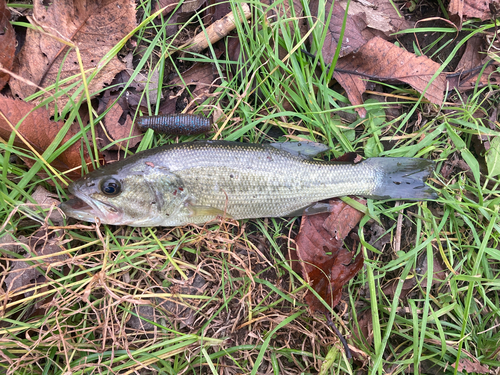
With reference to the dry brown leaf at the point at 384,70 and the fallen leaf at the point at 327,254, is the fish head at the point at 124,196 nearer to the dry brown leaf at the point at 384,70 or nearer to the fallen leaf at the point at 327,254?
the fallen leaf at the point at 327,254

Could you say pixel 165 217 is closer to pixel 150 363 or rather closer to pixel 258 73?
pixel 150 363

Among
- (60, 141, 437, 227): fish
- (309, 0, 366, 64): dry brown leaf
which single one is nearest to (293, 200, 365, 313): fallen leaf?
(60, 141, 437, 227): fish

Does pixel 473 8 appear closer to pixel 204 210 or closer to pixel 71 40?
pixel 204 210

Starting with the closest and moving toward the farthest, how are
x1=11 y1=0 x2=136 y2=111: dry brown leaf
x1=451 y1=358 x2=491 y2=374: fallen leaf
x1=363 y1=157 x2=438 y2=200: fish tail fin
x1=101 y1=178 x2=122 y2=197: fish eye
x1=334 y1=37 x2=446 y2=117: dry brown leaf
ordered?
1. x1=101 y1=178 x2=122 y2=197: fish eye
2. x1=451 y1=358 x2=491 y2=374: fallen leaf
3. x1=11 y1=0 x2=136 y2=111: dry brown leaf
4. x1=363 y1=157 x2=438 y2=200: fish tail fin
5. x1=334 y1=37 x2=446 y2=117: dry brown leaf

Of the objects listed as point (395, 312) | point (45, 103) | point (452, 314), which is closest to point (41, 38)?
point (45, 103)

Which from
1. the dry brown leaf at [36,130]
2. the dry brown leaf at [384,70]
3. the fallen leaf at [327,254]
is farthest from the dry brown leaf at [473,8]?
the dry brown leaf at [36,130]

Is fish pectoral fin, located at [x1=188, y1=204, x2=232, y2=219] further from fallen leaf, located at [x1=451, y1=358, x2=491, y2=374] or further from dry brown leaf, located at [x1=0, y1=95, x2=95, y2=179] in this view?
fallen leaf, located at [x1=451, y1=358, x2=491, y2=374]
